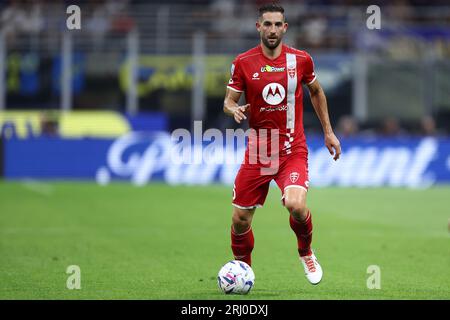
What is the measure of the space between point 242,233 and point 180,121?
2005 cm

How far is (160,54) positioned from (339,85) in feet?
17.1

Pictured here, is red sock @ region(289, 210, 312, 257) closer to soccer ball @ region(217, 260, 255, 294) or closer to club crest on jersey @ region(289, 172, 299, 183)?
club crest on jersey @ region(289, 172, 299, 183)

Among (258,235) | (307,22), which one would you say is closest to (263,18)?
(258,235)

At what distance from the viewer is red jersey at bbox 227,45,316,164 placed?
9547 mm

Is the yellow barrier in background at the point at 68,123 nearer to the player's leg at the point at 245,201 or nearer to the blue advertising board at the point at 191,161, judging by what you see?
the blue advertising board at the point at 191,161

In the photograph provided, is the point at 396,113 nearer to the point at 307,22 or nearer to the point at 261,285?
the point at 307,22

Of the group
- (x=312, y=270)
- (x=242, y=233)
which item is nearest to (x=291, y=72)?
(x=242, y=233)

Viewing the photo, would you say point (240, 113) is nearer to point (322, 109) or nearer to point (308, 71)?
point (308, 71)

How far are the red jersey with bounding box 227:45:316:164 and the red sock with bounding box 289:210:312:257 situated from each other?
0.65 metres

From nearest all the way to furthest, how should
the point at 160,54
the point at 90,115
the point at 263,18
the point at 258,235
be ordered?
the point at 263,18, the point at 258,235, the point at 90,115, the point at 160,54

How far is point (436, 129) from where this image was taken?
3016 cm

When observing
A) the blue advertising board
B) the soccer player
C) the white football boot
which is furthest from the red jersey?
the blue advertising board
